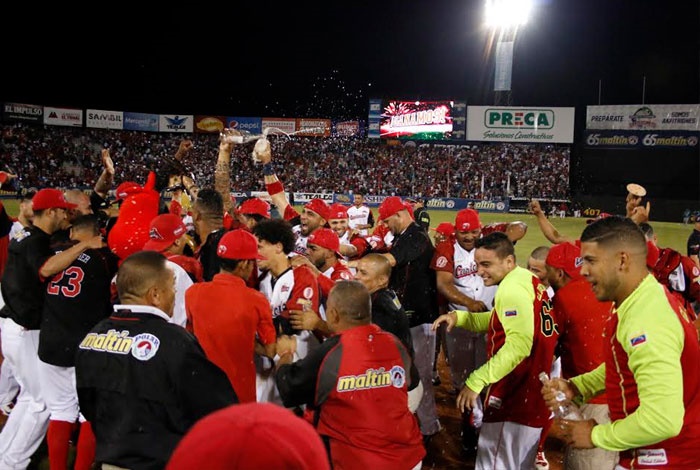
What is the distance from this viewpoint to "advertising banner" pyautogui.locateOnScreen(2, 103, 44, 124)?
4166 cm

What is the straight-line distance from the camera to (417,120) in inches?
1934

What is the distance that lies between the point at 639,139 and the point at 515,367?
143 feet

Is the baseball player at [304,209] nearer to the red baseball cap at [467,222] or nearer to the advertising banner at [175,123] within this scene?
the red baseball cap at [467,222]

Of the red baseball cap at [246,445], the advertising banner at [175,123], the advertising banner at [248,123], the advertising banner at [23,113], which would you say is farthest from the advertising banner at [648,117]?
the red baseball cap at [246,445]

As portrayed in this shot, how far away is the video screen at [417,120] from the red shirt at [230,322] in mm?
46742

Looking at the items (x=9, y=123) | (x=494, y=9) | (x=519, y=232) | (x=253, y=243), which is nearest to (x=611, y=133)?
(x=494, y=9)

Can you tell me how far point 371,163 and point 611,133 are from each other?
19856 mm

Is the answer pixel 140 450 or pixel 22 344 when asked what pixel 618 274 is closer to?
pixel 140 450

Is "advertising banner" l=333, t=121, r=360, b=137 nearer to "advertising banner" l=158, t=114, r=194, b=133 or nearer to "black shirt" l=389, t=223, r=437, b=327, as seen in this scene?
"advertising banner" l=158, t=114, r=194, b=133

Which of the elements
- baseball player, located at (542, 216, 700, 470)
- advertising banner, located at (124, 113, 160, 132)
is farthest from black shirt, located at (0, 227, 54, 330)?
advertising banner, located at (124, 113, 160, 132)

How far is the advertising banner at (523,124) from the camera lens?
152 feet

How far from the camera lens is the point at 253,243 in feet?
12.5

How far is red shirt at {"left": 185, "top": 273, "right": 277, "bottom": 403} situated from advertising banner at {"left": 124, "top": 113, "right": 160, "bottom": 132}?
50107 mm

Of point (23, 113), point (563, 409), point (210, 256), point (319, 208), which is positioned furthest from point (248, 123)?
point (563, 409)
